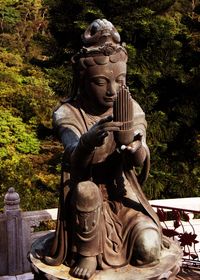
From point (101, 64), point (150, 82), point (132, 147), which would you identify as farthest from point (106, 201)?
point (150, 82)

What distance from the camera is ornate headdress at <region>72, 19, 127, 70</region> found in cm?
362

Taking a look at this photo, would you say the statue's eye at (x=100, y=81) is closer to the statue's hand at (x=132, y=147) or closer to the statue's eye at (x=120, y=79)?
the statue's eye at (x=120, y=79)

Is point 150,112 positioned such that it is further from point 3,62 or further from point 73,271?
point 3,62

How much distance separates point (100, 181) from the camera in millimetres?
3816

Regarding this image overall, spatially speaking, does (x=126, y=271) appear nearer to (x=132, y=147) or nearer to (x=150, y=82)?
(x=132, y=147)

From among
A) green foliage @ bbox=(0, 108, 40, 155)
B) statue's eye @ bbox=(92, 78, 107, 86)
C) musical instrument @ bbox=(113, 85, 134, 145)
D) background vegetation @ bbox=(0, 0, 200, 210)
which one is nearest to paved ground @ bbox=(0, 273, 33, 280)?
background vegetation @ bbox=(0, 0, 200, 210)

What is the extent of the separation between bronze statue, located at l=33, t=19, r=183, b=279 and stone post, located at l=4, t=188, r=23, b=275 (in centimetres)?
230

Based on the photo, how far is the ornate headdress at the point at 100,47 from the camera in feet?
11.9

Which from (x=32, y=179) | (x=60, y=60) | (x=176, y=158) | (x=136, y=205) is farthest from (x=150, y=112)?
(x=136, y=205)

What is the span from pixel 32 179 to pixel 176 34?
17.3 feet

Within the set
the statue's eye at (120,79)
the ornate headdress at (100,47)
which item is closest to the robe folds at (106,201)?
the statue's eye at (120,79)

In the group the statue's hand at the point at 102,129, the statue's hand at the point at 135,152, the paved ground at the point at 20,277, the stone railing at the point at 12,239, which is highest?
the statue's hand at the point at 102,129

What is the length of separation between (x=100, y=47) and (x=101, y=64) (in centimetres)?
13

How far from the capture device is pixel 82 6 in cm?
1104
